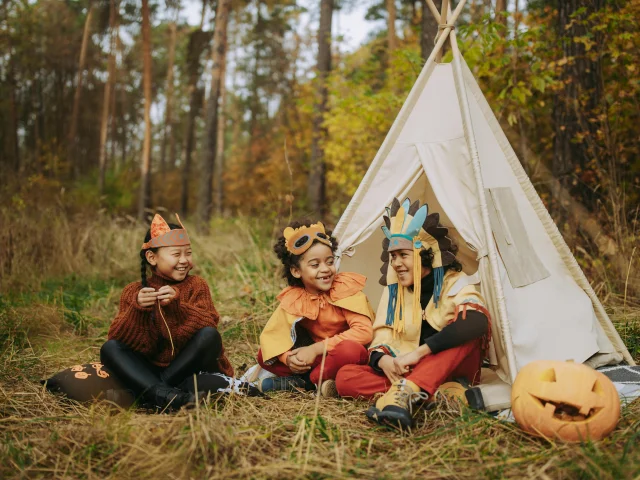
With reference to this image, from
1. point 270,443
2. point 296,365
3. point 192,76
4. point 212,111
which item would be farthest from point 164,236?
point 192,76

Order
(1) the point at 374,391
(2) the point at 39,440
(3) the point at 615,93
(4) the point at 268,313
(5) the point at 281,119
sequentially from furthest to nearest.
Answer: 1. (5) the point at 281,119
2. (3) the point at 615,93
3. (4) the point at 268,313
4. (1) the point at 374,391
5. (2) the point at 39,440

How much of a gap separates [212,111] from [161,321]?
967 cm

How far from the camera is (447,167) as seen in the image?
11.4 ft

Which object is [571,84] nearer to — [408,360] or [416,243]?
[416,243]

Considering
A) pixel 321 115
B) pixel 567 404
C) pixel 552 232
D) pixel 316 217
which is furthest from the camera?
pixel 321 115

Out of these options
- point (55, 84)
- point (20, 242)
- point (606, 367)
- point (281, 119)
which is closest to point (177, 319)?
point (606, 367)

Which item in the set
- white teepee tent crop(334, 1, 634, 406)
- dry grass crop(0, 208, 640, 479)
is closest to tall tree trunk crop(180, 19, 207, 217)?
white teepee tent crop(334, 1, 634, 406)

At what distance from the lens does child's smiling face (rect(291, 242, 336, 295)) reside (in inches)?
132

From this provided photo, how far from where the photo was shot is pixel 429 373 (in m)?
2.79

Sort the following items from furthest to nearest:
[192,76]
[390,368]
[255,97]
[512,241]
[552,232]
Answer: [255,97], [192,76], [552,232], [512,241], [390,368]

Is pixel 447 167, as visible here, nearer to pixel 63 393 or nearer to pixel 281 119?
pixel 63 393

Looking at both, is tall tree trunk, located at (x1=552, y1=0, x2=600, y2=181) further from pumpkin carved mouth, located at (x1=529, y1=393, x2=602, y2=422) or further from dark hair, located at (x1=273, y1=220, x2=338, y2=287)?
pumpkin carved mouth, located at (x1=529, y1=393, x2=602, y2=422)

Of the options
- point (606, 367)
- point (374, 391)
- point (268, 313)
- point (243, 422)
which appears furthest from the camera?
point (268, 313)

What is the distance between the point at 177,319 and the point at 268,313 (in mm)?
1715
